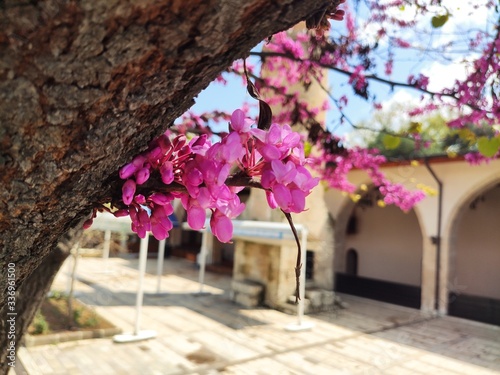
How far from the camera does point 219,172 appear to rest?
0.75 metres

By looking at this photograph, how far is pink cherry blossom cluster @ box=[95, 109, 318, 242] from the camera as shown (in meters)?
0.77

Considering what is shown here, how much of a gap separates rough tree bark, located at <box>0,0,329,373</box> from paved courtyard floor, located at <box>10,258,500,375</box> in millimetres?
5511

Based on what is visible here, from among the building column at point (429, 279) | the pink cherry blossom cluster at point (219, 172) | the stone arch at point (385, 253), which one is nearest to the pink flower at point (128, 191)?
the pink cherry blossom cluster at point (219, 172)

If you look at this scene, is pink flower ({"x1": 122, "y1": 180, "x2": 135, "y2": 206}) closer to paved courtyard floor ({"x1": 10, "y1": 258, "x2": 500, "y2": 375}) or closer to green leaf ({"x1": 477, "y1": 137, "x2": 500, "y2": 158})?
green leaf ({"x1": 477, "y1": 137, "x2": 500, "y2": 158})

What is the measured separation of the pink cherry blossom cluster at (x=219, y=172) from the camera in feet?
2.51

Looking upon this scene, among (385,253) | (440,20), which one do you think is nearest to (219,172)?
(440,20)

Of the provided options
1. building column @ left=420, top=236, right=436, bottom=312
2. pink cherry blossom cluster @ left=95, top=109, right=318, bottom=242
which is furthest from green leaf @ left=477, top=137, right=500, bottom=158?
building column @ left=420, top=236, right=436, bottom=312

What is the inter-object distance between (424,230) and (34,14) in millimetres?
11835

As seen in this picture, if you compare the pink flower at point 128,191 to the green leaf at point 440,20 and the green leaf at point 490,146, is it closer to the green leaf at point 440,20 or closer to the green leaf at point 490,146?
the green leaf at point 490,146

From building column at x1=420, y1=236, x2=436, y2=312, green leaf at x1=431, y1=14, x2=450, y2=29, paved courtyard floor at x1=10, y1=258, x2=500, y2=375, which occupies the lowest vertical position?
paved courtyard floor at x1=10, y1=258, x2=500, y2=375

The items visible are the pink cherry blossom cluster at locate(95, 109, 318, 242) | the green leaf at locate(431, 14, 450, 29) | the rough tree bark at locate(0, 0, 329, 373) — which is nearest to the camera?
the rough tree bark at locate(0, 0, 329, 373)

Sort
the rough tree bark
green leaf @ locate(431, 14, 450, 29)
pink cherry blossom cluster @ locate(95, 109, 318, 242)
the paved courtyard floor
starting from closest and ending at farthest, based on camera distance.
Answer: the rough tree bark → pink cherry blossom cluster @ locate(95, 109, 318, 242) → green leaf @ locate(431, 14, 450, 29) → the paved courtyard floor

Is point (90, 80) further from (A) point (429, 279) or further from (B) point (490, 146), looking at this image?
(A) point (429, 279)

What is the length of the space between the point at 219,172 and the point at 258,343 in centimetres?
704
